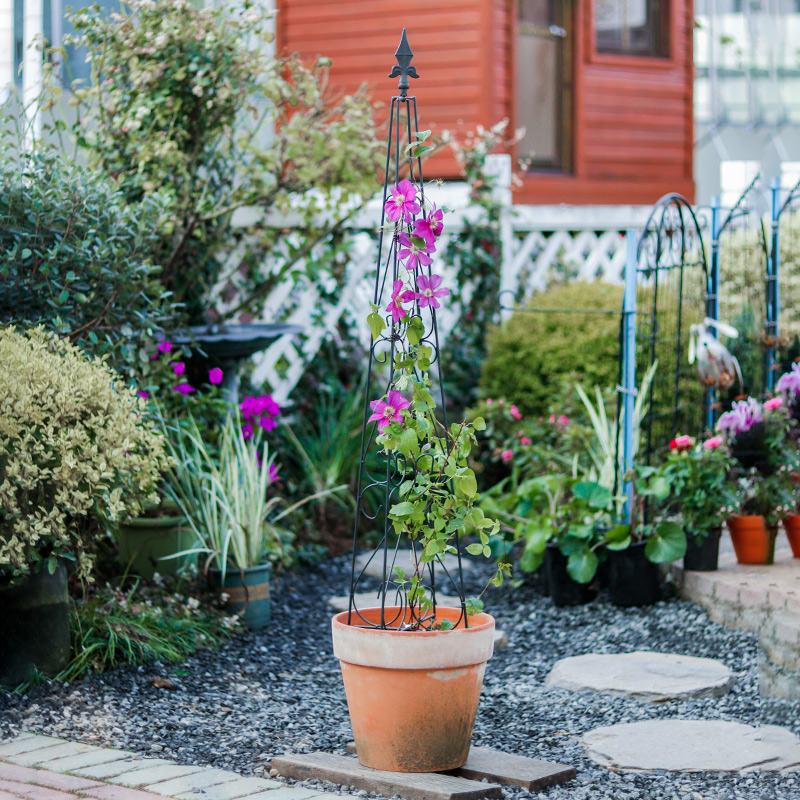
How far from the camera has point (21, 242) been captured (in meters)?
3.89

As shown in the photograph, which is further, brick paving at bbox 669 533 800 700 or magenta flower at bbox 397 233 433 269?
brick paving at bbox 669 533 800 700

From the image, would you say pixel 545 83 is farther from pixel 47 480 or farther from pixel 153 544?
pixel 47 480

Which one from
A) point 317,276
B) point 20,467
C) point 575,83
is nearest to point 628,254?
point 317,276

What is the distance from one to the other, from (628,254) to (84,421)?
2.38 m

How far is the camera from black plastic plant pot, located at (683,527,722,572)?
4.51m

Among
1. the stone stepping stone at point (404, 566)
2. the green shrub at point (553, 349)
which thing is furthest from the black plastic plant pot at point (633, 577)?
→ the green shrub at point (553, 349)

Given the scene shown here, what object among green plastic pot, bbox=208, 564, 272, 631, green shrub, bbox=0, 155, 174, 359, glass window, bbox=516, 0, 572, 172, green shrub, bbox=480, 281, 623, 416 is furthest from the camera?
glass window, bbox=516, 0, 572, 172

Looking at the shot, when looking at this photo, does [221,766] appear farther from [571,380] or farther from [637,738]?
[571,380]

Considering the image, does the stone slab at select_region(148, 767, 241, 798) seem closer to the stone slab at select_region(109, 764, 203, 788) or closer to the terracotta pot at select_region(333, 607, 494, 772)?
the stone slab at select_region(109, 764, 203, 788)

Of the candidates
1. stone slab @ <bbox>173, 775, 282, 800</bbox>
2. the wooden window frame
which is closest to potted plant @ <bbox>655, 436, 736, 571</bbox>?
stone slab @ <bbox>173, 775, 282, 800</bbox>

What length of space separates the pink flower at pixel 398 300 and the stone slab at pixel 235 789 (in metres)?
1.19

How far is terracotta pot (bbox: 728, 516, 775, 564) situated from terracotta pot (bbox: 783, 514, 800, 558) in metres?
0.10

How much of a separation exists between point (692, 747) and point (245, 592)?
1966 millimetres

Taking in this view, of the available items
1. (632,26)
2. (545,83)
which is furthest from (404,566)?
(632,26)
